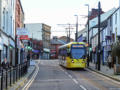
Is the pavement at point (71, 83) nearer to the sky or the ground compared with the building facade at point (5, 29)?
nearer to the ground

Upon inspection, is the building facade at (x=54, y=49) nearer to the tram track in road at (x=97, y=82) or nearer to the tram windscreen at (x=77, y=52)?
the tram windscreen at (x=77, y=52)

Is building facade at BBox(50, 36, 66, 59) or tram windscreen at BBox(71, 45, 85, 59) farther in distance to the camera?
building facade at BBox(50, 36, 66, 59)

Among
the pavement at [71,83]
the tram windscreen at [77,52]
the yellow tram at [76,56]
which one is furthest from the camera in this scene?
the tram windscreen at [77,52]

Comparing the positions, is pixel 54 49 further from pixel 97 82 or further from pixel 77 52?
pixel 97 82

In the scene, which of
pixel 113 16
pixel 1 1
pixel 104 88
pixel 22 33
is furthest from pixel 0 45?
pixel 113 16

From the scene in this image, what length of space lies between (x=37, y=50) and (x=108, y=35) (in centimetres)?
6350

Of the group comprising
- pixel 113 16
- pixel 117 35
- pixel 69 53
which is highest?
pixel 113 16

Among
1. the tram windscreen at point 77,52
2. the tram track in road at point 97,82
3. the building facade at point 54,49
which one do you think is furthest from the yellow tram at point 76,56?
the building facade at point 54,49

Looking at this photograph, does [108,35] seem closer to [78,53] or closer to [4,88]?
[78,53]

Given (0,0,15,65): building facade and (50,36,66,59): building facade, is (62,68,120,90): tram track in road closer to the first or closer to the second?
(0,0,15,65): building facade

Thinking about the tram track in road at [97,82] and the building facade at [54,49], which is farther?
the building facade at [54,49]

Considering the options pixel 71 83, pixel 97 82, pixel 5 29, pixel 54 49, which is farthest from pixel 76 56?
pixel 54 49

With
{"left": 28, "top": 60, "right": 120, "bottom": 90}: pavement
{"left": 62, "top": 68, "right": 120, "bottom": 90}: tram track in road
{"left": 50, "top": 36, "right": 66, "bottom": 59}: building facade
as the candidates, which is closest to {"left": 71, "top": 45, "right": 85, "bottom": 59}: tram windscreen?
{"left": 28, "top": 60, "right": 120, "bottom": 90}: pavement

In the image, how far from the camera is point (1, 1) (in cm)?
2822
